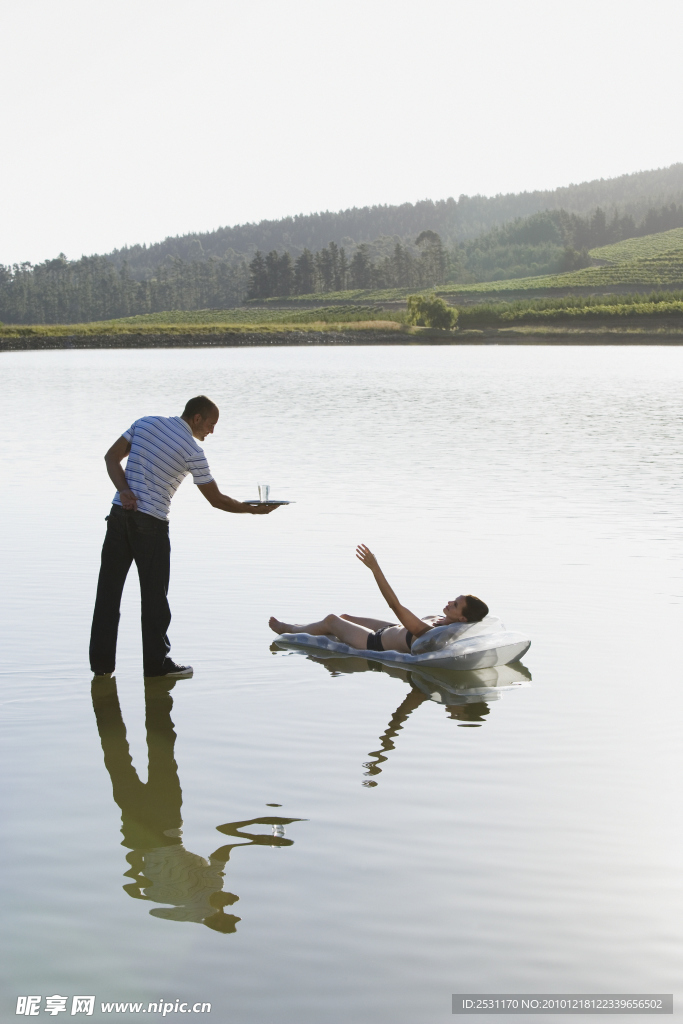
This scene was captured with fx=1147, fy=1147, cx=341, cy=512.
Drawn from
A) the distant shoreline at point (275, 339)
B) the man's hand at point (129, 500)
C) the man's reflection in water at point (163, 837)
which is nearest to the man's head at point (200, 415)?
the man's hand at point (129, 500)

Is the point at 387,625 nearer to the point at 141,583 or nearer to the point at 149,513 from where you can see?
the point at 141,583

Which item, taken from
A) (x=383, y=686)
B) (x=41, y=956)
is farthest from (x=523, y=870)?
(x=383, y=686)

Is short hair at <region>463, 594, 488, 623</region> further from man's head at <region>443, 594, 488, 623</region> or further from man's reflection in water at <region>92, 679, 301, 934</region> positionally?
man's reflection in water at <region>92, 679, 301, 934</region>

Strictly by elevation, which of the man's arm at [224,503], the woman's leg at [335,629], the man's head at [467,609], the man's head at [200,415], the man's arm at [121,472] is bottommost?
the woman's leg at [335,629]

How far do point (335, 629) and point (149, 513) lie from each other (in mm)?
1998

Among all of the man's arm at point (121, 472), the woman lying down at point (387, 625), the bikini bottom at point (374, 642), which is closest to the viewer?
the man's arm at point (121, 472)

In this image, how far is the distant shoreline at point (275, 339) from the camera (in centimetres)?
10512

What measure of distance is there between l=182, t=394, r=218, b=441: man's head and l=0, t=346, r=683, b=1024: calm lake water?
180 cm

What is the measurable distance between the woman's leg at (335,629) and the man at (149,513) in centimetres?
116

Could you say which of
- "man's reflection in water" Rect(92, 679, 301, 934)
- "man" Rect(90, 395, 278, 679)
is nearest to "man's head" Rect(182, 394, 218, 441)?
"man" Rect(90, 395, 278, 679)

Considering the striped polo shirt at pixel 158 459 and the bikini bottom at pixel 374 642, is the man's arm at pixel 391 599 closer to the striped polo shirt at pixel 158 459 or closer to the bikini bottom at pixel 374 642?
the bikini bottom at pixel 374 642

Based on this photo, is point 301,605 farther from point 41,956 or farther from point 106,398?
point 106,398

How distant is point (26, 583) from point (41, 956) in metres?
7.34

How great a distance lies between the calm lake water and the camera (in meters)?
4.17
